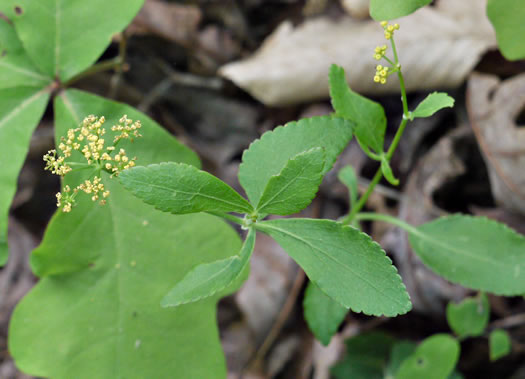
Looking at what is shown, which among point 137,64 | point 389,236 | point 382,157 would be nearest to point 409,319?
point 389,236

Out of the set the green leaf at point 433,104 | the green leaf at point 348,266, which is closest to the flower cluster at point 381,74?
the green leaf at point 433,104

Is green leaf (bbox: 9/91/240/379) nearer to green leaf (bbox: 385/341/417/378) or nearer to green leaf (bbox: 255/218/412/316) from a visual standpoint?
green leaf (bbox: 255/218/412/316)

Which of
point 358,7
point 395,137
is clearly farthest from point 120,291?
point 358,7

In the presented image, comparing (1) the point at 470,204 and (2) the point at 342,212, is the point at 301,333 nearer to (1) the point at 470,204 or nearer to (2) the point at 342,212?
(2) the point at 342,212

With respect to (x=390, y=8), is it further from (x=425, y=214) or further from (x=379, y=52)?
(x=425, y=214)

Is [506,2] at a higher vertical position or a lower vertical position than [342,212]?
higher

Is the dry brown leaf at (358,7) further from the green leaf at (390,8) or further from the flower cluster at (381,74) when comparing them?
Answer: the flower cluster at (381,74)

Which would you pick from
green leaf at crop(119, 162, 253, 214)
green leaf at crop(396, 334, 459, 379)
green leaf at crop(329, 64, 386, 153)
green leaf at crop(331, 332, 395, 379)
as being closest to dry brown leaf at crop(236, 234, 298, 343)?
green leaf at crop(331, 332, 395, 379)
